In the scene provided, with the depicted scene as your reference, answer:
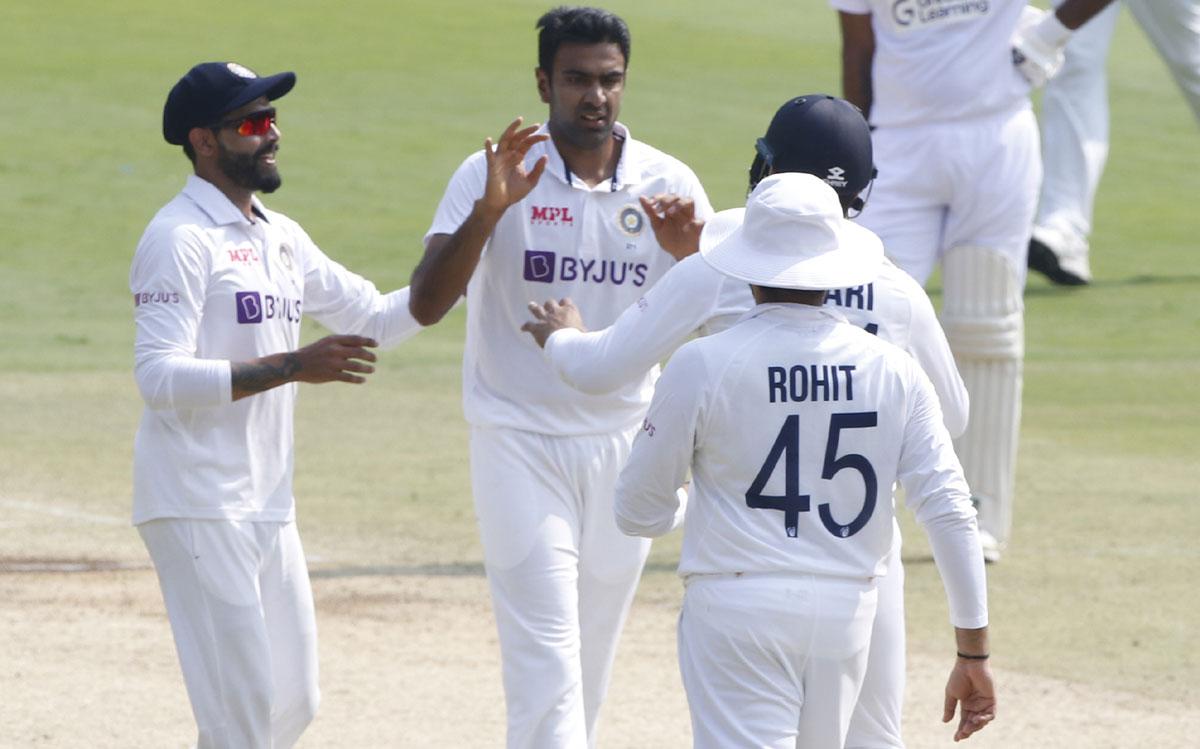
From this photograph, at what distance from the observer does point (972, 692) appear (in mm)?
5035

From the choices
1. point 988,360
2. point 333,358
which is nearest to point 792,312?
point 333,358

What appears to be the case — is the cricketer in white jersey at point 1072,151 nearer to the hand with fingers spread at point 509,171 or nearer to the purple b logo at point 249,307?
the hand with fingers spread at point 509,171

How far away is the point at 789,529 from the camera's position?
4.78 metres

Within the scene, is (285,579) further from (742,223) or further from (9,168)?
(9,168)

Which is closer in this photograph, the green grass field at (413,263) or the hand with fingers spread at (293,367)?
the hand with fingers spread at (293,367)

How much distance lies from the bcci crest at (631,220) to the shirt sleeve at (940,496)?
71.0 inches

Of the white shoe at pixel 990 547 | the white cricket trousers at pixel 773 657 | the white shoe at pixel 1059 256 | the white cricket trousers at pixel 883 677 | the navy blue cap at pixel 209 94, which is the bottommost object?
the white shoe at pixel 1059 256

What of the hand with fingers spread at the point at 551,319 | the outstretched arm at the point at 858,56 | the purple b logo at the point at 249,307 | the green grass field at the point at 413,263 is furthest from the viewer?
the green grass field at the point at 413,263

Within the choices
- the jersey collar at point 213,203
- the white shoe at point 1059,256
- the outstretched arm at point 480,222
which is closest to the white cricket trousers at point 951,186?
the outstretched arm at point 480,222

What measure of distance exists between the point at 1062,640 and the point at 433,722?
106 inches

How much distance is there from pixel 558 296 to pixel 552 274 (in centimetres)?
7

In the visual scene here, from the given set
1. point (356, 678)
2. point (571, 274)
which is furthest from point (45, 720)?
point (571, 274)

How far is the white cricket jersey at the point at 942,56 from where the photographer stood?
9992mm

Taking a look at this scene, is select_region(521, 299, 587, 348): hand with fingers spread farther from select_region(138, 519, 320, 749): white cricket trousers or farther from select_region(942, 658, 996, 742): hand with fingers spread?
select_region(942, 658, 996, 742): hand with fingers spread
